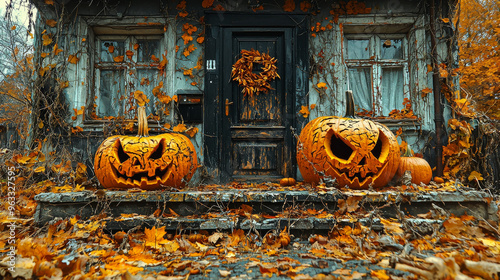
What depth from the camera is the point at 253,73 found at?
436 cm

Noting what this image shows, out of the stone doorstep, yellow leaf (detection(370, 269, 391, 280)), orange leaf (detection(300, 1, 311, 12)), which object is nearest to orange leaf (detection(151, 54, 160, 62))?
orange leaf (detection(300, 1, 311, 12))

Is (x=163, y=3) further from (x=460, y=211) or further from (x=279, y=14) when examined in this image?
(x=460, y=211)

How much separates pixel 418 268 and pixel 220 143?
315 cm

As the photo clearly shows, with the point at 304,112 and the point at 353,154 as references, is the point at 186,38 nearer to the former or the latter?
the point at 304,112

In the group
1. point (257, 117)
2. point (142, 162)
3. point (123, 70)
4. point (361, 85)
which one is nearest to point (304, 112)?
point (257, 117)

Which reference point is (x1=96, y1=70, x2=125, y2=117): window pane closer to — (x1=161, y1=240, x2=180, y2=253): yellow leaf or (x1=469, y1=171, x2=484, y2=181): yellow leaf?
(x1=161, y1=240, x2=180, y2=253): yellow leaf

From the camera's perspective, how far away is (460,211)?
262cm

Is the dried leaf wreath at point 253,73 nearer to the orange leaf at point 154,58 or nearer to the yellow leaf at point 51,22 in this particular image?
the orange leaf at point 154,58

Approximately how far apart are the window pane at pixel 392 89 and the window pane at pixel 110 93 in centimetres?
416

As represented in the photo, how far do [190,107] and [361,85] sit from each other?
8.93 feet

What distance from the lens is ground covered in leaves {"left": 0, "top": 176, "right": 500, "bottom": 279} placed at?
5.01ft

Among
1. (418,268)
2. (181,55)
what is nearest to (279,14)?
(181,55)

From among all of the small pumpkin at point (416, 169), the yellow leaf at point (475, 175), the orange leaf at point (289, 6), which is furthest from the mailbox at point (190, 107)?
the yellow leaf at point (475, 175)

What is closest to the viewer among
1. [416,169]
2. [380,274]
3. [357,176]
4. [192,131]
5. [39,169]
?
[380,274]
